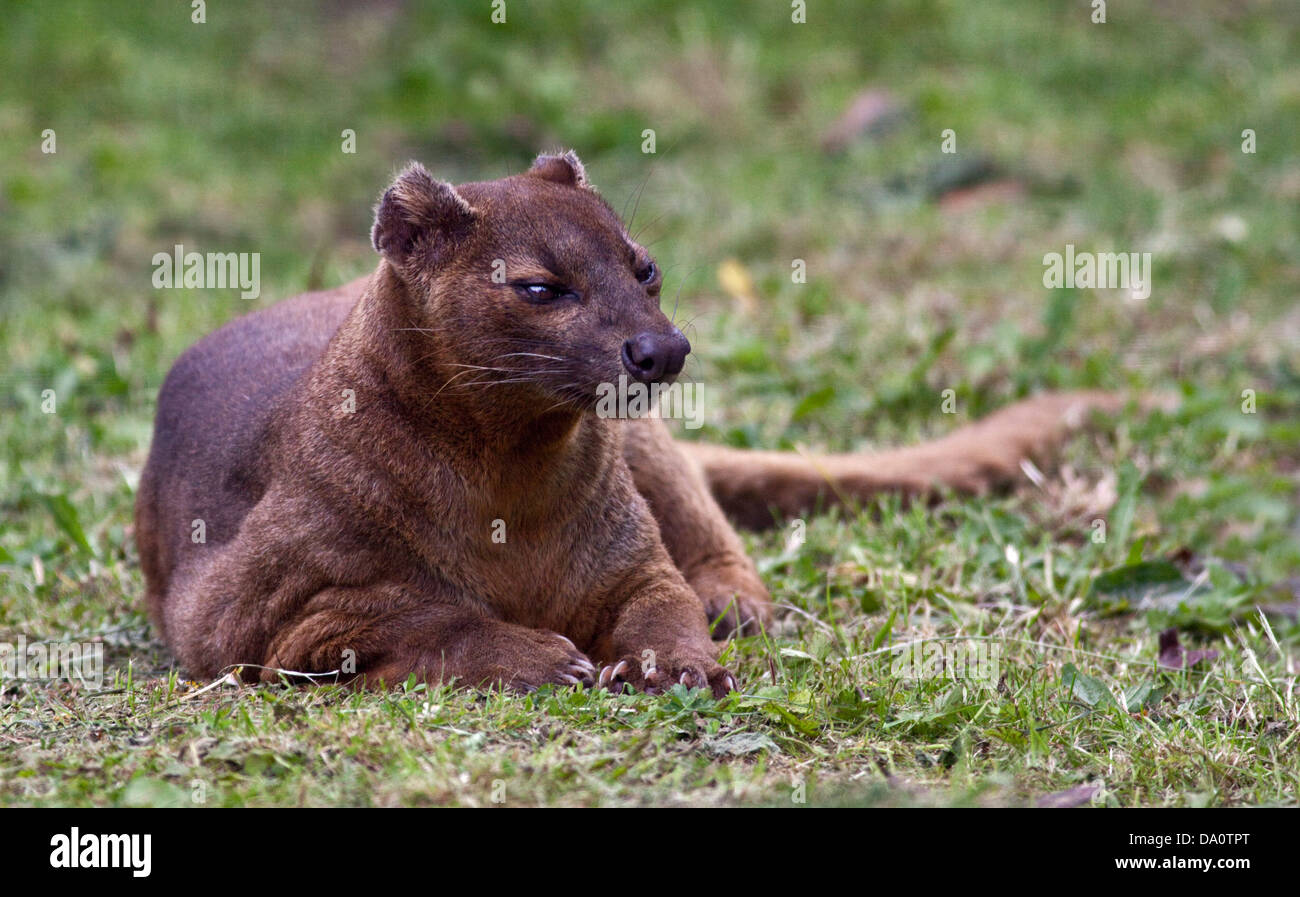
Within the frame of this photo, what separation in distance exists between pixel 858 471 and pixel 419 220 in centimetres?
227

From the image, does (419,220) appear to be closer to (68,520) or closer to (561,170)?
(561,170)

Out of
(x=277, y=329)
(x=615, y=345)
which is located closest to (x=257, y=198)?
(x=277, y=329)

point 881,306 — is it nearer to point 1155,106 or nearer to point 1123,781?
point 1155,106

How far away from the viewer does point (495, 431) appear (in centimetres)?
401

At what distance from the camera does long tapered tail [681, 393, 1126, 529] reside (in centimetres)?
570

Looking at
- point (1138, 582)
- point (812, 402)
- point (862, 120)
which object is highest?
point (862, 120)

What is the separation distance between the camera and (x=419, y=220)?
4.05 meters

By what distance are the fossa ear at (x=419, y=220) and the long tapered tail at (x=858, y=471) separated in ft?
5.54

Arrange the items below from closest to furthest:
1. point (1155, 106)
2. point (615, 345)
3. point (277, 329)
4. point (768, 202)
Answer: point (615, 345) → point (277, 329) → point (768, 202) → point (1155, 106)

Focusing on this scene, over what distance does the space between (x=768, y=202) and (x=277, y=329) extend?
15.2 ft

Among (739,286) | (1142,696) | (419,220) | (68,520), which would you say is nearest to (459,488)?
(419,220)

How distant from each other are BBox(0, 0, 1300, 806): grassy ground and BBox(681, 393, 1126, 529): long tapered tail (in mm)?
108

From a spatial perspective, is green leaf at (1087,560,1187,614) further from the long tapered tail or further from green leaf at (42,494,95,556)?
green leaf at (42,494,95,556)

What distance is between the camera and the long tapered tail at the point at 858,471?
18.7 feet
